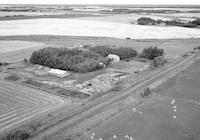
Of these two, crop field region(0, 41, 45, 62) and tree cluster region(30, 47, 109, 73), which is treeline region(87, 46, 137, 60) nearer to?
tree cluster region(30, 47, 109, 73)

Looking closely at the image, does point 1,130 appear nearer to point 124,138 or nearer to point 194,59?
point 124,138

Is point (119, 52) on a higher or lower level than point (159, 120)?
higher

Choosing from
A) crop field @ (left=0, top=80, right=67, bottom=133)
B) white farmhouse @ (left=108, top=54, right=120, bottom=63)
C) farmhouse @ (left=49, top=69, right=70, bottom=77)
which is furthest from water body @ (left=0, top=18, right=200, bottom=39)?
crop field @ (left=0, top=80, right=67, bottom=133)

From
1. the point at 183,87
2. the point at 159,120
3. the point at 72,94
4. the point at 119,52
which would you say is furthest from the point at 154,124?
the point at 119,52

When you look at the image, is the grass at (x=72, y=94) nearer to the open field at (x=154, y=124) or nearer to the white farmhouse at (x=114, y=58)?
the open field at (x=154, y=124)

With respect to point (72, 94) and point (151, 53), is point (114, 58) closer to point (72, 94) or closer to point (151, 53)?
point (151, 53)

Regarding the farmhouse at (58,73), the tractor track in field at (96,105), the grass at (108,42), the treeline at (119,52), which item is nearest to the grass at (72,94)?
the tractor track in field at (96,105)
